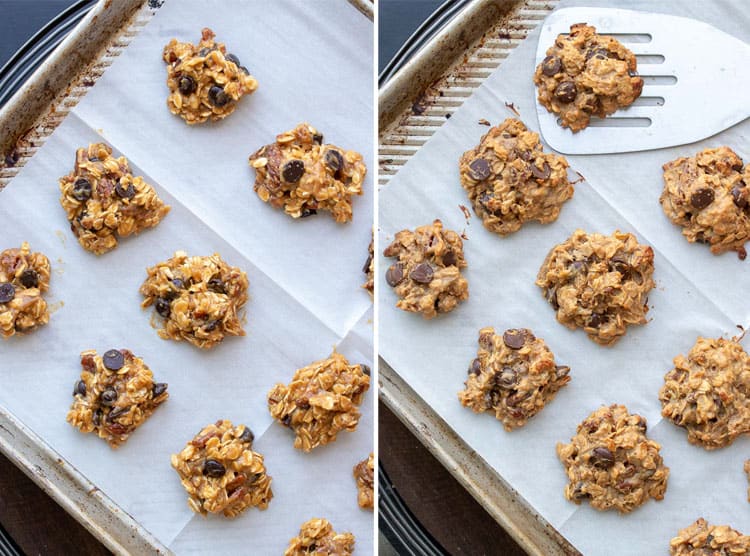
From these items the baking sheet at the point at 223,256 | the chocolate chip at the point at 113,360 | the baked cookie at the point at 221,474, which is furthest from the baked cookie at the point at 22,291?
the baked cookie at the point at 221,474

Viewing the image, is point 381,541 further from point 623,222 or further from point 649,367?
point 623,222

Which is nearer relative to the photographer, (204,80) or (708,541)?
(708,541)

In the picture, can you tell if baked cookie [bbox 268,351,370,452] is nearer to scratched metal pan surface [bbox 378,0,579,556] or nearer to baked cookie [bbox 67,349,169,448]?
scratched metal pan surface [bbox 378,0,579,556]

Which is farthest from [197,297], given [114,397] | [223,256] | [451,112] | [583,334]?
[583,334]

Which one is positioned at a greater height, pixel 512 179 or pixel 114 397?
pixel 512 179

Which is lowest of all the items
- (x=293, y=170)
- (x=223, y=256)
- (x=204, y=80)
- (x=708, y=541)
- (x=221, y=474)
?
(x=708, y=541)

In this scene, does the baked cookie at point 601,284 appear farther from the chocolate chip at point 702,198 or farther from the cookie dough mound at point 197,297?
the cookie dough mound at point 197,297

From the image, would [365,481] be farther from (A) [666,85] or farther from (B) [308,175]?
(A) [666,85]
